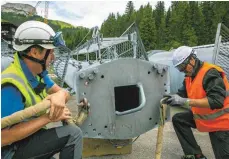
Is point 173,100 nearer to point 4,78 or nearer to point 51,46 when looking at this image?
point 51,46

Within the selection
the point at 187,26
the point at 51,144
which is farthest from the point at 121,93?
the point at 187,26

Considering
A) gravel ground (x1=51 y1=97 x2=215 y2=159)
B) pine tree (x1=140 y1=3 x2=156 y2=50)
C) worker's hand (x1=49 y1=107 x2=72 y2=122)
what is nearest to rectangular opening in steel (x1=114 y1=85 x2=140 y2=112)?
gravel ground (x1=51 y1=97 x2=215 y2=159)

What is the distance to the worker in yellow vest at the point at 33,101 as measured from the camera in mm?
2137

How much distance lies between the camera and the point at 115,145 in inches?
161

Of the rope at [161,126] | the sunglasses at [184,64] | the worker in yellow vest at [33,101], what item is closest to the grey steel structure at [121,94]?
the rope at [161,126]

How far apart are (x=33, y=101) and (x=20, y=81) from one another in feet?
0.61

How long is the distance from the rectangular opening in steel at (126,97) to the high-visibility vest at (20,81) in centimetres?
144

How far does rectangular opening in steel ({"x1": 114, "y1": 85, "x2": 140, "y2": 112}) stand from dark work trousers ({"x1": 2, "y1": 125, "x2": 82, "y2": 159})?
4.28ft

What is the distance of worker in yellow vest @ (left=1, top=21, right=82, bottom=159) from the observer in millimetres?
2137

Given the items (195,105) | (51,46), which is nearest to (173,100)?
(195,105)

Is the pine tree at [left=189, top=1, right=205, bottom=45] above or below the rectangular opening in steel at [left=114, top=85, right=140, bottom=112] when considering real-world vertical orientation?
above

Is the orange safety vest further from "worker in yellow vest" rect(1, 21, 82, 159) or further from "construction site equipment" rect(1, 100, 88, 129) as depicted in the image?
"construction site equipment" rect(1, 100, 88, 129)

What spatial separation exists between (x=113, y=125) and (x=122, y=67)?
2.22 ft

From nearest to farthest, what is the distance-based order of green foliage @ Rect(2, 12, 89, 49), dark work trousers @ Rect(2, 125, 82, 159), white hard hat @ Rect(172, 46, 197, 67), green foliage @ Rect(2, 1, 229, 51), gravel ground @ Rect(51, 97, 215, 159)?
1. dark work trousers @ Rect(2, 125, 82, 159)
2. white hard hat @ Rect(172, 46, 197, 67)
3. gravel ground @ Rect(51, 97, 215, 159)
4. green foliage @ Rect(2, 12, 89, 49)
5. green foliage @ Rect(2, 1, 229, 51)
